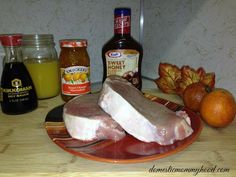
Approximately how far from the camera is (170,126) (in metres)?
0.49

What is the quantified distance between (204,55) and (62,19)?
487 millimetres

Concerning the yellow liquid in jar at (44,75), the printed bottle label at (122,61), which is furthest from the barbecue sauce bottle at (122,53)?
the yellow liquid in jar at (44,75)

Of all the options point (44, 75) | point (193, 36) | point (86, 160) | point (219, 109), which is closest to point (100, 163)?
point (86, 160)

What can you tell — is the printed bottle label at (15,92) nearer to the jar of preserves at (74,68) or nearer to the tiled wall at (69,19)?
the jar of preserves at (74,68)

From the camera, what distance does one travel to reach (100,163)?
0.46 m

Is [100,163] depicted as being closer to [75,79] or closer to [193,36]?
[75,79]

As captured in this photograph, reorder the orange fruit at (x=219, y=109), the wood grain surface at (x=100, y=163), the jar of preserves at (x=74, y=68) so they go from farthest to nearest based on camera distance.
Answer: the jar of preserves at (x=74, y=68), the orange fruit at (x=219, y=109), the wood grain surface at (x=100, y=163)

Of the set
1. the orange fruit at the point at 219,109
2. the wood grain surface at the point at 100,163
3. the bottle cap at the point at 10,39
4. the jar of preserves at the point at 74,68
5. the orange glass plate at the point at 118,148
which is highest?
the bottle cap at the point at 10,39

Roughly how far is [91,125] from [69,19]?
51 centimetres

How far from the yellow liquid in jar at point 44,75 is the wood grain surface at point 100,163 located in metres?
0.22

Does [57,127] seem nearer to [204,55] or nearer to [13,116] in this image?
[13,116]

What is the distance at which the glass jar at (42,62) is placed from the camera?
77cm

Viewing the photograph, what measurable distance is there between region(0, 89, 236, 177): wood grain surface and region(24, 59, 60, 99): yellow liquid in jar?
0.22 metres

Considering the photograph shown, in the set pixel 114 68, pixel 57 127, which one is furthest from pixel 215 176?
pixel 114 68
